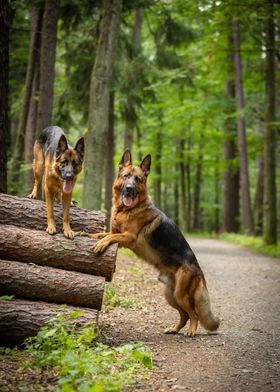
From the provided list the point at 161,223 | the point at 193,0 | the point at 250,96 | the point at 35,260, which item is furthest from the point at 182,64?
the point at 35,260

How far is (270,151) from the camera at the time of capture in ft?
55.4

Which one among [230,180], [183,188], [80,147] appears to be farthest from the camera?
[183,188]

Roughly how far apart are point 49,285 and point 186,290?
2151 millimetres

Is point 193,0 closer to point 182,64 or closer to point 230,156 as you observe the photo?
point 182,64

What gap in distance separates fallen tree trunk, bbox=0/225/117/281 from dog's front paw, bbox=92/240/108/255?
0.06 metres

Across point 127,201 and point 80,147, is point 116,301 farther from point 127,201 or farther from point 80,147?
point 80,147

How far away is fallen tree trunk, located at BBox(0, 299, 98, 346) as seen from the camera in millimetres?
5165

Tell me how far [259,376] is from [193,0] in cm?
1336

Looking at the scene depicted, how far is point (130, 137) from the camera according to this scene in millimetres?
17891

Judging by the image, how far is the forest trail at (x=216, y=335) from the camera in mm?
4633

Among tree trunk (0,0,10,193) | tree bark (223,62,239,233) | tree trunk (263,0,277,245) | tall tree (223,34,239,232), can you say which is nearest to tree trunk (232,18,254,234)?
tall tree (223,34,239,232)

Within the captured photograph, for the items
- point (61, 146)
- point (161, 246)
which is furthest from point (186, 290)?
point (61, 146)

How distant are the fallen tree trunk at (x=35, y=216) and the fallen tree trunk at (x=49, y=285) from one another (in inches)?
26.9

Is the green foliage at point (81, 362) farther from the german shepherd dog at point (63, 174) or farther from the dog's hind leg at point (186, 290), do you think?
the dog's hind leg at point (186, 290)
